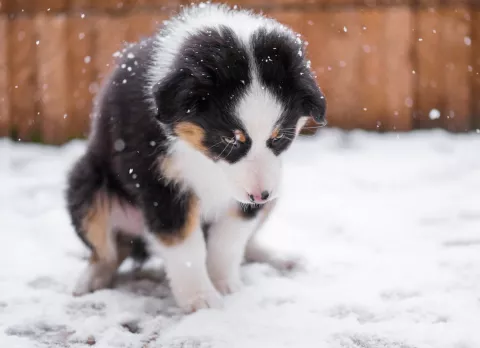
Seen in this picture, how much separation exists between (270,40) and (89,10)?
3.55 metres

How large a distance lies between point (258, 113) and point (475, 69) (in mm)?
3777

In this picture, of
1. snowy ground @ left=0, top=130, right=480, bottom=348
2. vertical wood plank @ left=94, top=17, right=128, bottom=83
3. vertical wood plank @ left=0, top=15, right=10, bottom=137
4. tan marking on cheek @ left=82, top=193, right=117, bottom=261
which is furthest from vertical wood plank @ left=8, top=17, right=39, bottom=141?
tan marking on cheek @ left=82, top=193, right=117, bottom=261

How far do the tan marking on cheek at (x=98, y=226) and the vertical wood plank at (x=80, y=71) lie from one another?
8.99 ft

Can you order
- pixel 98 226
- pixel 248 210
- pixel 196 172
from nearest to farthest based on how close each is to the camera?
pixel 196 172 → pixel 248 210 → pixel 98 226

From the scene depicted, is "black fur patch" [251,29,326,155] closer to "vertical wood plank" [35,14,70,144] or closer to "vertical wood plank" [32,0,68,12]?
"vertical wood plank" [35,14,70,144]

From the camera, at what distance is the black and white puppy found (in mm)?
2168

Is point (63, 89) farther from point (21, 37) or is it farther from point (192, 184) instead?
point (192, 184)

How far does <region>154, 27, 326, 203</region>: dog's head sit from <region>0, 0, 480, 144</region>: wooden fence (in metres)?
3.09

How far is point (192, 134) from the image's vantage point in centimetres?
229

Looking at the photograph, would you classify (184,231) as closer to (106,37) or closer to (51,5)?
(106,37)

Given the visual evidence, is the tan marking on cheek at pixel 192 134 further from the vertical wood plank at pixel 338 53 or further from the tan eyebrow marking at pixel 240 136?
the vertical wood plank at pixel 338 53

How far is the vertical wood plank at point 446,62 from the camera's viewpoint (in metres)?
5.33

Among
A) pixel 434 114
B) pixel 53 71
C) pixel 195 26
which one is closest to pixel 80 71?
pixel 53 71

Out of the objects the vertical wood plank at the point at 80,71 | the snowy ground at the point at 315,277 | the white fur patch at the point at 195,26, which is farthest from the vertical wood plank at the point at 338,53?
the white fur patch at the point at 195,26
